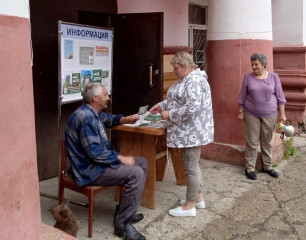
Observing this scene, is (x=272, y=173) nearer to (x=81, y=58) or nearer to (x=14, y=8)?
(x=81, y=58)

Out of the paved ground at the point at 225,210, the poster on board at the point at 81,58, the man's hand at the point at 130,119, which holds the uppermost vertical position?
the poster on board at the point at 81,58

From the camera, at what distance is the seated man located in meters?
3.26

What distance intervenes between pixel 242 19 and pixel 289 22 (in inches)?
103

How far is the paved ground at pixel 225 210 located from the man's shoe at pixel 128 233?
0.30 feet

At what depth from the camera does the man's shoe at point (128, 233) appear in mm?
3379

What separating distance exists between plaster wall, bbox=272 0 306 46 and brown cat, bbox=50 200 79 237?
6.07 m

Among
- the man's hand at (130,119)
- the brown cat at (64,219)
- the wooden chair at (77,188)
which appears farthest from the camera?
the man's hand at (130,119)

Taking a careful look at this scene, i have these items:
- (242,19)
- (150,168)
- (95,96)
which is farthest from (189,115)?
(242,19)

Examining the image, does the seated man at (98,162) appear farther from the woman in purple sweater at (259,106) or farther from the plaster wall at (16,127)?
the woman in purple sweater at (259,106)

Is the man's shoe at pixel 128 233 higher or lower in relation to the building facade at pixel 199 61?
lower

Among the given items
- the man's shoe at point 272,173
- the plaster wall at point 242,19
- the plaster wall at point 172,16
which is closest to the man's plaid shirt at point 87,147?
the man's shoe at point 272,173

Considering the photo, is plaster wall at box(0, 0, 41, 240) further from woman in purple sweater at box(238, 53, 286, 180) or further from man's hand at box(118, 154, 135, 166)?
woman in purple sweater at box(238, 53, 286, 180)

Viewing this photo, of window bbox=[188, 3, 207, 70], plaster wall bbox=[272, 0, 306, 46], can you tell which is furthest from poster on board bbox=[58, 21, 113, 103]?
plaster wall bbox=[272, 0, 306, 46]

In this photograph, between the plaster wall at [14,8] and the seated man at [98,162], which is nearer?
the plaster wall at [14,8]
